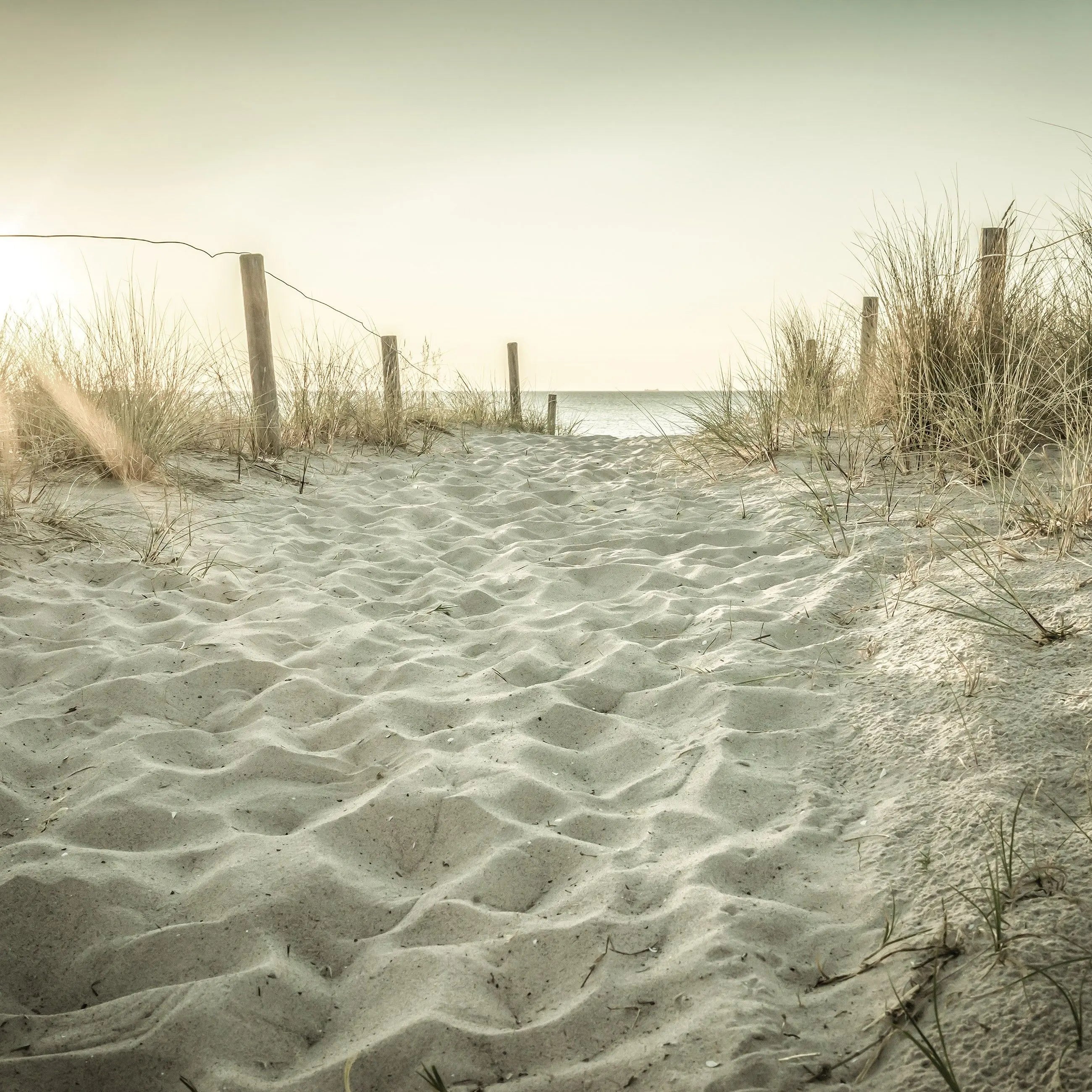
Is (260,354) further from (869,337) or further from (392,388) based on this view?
(869,337)

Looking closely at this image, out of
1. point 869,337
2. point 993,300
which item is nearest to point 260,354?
point 869,337

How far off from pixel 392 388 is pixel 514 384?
3.23 metres

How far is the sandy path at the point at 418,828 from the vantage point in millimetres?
1183

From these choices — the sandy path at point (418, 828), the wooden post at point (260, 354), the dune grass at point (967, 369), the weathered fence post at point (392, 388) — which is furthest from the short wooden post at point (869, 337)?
the wooden post at point (260, 354)

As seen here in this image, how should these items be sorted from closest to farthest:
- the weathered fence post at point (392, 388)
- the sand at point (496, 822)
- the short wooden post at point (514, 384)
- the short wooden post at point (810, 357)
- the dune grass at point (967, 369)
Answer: the sand at point (496, 822)
the dune grass at point (967, 369)
the short wooden post at point (810, 357)
the weathered fence post at point (392, 388)
the short wooden post at point (514, 384)

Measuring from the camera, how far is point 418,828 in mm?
1659

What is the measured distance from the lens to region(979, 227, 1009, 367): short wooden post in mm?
3801

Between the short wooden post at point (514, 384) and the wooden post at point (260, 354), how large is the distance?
3.60m

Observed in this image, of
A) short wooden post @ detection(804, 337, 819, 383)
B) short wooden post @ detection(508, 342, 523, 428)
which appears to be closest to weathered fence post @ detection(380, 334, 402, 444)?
short wooden post @ detection(508, 342, 523, 428)

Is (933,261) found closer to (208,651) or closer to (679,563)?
(679,563)

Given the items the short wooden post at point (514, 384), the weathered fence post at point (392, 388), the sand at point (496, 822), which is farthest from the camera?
the short wooden post at point (514, 384)

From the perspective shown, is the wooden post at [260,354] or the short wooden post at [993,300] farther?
the wooden post at [260,354]

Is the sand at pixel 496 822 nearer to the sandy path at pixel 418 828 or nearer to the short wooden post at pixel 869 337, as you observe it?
the sandy path at pixel 418 828

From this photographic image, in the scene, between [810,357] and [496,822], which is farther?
[810,357]
